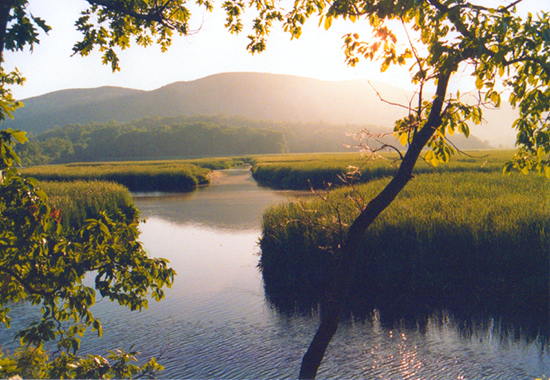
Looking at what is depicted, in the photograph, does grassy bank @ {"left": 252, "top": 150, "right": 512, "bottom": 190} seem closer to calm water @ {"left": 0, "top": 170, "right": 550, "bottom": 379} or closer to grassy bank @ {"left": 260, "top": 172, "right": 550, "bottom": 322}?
grassy bank @ {"left": 260, "top": 172, "right": 550, "bottom": 322}

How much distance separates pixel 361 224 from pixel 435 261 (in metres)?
5.47

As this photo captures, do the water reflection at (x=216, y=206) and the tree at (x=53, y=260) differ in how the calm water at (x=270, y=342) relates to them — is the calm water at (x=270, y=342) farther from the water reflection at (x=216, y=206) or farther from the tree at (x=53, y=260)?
the water reflection at (x=216, y=206)

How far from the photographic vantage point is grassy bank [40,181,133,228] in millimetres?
13148

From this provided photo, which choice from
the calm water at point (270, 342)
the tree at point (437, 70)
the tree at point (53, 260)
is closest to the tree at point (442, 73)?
the tree at point (437, 70)

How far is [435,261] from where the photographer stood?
7734 mm

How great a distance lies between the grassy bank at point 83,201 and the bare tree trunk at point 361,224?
1044 centimetres

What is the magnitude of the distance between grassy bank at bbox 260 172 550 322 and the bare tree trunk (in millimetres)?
3393

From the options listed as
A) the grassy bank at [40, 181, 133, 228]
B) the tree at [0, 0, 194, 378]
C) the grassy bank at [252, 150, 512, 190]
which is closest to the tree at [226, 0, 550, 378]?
the tree at [0, 0, 194, 378]

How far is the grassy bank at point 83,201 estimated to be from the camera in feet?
43.1

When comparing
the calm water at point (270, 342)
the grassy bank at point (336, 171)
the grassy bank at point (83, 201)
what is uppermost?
the grassy bank at point (336, 171)

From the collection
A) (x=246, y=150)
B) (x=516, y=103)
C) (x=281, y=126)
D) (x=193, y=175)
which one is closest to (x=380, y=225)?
(x=516, y=103)

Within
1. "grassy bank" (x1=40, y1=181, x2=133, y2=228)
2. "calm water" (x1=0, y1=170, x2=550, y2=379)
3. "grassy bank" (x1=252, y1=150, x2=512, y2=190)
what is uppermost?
"grassy bank" (x1=252, y1=150, x2=512, y2=190)

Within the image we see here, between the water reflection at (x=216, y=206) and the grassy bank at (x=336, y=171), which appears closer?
the water reflection at (x=216, y=206)

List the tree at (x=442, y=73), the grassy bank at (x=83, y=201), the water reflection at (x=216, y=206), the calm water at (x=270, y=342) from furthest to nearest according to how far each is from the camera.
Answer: the water reflection at (x=216, y=206), the grassy bank at (x=83, y=201), the calm water at (x=270, y=342), the tree at (x=442, y=73)
